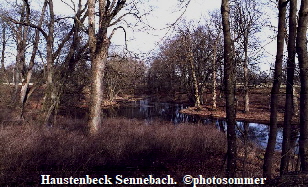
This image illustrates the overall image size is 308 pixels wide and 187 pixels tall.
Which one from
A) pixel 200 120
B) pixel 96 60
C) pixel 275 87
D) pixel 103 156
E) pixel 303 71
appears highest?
pixel 96 60

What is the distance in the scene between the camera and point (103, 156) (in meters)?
6.98

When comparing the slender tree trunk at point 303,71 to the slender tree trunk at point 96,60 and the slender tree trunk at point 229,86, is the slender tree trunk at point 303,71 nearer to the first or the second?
the slender tree trunk at point 229,86

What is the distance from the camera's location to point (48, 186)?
4844 mm

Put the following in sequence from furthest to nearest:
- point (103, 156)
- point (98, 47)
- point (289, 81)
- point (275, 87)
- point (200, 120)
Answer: point (200, 120) < point (98, 47) < point (103, 156) < point (289, 81) < point (275, 87)

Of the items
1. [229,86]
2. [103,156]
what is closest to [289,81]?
[229,86]

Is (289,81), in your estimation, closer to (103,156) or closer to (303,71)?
(303,71)

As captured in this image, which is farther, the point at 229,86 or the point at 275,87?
the point at 275,87

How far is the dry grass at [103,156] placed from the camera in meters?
5.60

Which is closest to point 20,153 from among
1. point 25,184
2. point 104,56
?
point 25,184

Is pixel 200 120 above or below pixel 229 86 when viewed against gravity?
below

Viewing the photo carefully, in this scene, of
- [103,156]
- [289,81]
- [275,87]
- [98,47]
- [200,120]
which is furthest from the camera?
[200,120]

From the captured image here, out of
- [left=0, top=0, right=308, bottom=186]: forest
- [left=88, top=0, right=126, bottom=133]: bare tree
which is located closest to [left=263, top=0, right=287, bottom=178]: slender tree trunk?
[left=0, top=0, right=308, bottom=186]: forest

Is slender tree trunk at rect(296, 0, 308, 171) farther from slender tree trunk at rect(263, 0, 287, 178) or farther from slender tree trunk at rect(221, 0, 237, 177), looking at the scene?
slender tree trunk at rect(221, 0, 237, 177)

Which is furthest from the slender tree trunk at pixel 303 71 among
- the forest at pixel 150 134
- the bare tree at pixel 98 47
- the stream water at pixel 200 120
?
the bare tree at pixel 98 47
